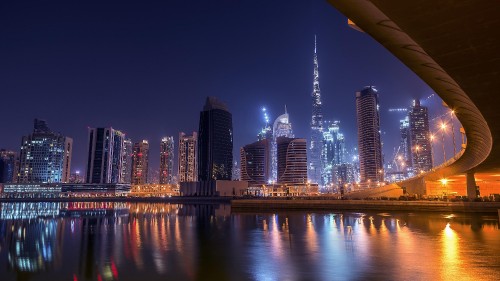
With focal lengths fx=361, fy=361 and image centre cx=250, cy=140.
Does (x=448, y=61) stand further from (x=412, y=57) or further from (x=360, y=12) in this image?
(x=360, y=12)

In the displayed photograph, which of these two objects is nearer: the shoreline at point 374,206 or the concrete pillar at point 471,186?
the shoreline at point 374,206

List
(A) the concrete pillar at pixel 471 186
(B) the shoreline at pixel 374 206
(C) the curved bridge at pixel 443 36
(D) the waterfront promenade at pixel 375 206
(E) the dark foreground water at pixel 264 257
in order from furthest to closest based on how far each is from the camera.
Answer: (A) the concrete pillar at pixel 471 186 < (D) the waterfront promenade at pixel 375 206 < (B) the shoreline at pixel 374 206 < (E) the dark foreground water at pixel 264 257 < (C) the curved bridge at pixel 443 36

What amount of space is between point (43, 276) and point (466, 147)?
4389 cm

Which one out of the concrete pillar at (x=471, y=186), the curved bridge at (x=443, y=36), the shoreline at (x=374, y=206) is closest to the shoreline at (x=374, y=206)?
the shoreline at (x=374, y=206)

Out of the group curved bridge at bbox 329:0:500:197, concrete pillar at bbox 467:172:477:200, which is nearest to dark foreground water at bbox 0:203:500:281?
curved bridge at bbox 329:0:500:197

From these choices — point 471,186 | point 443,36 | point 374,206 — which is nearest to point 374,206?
point 374,206

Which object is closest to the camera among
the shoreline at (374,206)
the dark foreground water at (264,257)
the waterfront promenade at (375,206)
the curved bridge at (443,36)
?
the curved bridge at (443,36)

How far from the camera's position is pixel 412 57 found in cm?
1593

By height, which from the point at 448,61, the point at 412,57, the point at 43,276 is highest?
the point at 412,57

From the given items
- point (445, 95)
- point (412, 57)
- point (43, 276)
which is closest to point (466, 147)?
point (445, 95)

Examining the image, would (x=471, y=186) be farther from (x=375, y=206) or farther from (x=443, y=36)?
(x=443, y=36)

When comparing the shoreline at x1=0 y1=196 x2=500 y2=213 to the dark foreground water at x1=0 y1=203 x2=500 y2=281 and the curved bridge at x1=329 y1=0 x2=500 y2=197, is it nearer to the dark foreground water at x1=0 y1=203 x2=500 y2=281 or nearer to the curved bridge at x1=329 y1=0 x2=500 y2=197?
the dark foreground water at x1=0 y1=203 x2=500 y2=281

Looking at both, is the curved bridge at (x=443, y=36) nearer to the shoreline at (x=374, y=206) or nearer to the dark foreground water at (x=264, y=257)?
the dark foreground water at (x=264, y=257)

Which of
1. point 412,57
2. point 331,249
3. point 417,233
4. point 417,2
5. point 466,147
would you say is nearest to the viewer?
point 417,2
